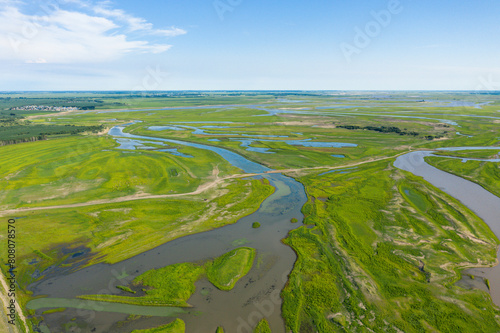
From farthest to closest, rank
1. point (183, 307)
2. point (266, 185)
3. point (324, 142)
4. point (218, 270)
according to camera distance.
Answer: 1. point (324, 142)
2. point (266, 185)
3. point (218, 270)
4. point (183, 307)

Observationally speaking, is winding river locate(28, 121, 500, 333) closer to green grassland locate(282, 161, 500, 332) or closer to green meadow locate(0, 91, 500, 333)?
green meadow locate(0, 91, 500, 333)

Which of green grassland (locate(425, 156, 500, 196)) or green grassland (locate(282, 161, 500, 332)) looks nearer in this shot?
green grassland (locate(282, 161, 500, 332))

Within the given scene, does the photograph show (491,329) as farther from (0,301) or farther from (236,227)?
(0,301)

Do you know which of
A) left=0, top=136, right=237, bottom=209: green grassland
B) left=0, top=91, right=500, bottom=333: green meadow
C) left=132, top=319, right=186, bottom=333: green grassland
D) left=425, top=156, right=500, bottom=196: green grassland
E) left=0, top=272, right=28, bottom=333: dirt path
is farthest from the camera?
left=425, top=156, right=500, bottom=196: green grassland

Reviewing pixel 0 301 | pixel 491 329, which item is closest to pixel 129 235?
pixel 0 301

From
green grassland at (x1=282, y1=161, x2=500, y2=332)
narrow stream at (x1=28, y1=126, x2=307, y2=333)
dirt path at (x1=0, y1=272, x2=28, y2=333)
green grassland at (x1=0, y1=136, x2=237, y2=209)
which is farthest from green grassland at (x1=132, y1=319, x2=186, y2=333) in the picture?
green grassland at (x1=0, y1=136, x2=237, y2=209)

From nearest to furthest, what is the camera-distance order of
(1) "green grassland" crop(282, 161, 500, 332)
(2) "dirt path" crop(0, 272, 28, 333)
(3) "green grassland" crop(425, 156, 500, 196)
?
(2) "dirt path" crop(0, 272, 28, 333) < (1) "green grassland" crop(282, 161, 500, 332) < (3) "green grassland" crop(425, 156, 500, 196)

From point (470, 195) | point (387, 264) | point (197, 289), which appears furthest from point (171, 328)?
point (470, 195)
